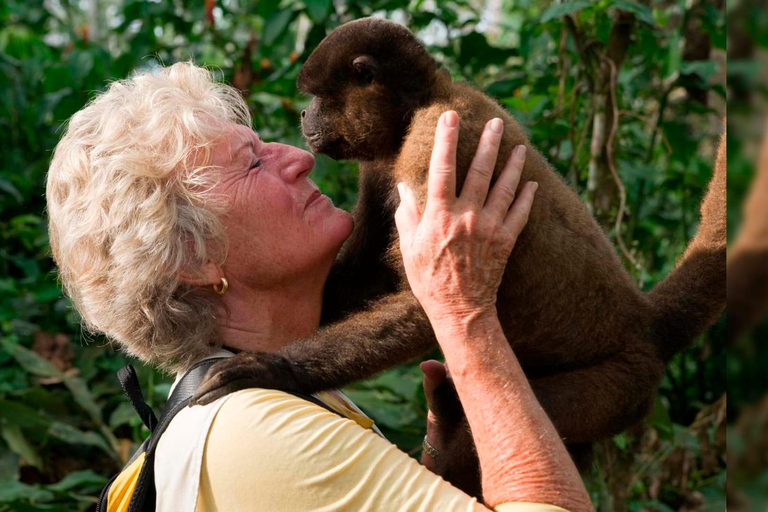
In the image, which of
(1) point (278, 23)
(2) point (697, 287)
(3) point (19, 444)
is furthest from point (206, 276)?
(3) point (19, 444)

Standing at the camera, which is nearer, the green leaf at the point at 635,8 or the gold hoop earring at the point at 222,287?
the gold hoop earring at the point at 222,287

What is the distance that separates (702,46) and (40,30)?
5872mm

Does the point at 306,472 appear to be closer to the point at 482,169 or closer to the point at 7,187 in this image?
the point at 482,169

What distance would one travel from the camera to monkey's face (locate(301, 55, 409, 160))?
257cm

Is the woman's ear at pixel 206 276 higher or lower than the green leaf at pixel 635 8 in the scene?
lower

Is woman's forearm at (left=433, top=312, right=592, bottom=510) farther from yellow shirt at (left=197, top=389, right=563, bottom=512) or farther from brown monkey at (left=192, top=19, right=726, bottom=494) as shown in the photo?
brown monkey at (left=192, top=19, right=726, bottom=494)

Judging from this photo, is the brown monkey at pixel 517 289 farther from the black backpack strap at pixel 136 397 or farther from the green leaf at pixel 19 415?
the green leaf at pixel 19 415

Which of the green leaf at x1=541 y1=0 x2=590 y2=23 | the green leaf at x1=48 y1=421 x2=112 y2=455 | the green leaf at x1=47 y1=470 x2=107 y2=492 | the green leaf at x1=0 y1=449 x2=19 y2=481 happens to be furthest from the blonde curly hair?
the green leaf at x1=0 y1=449 x2=19 y2=481

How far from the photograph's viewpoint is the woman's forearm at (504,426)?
5.26 feet

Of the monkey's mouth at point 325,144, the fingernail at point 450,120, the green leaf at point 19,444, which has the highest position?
the fingernail at point 450,120

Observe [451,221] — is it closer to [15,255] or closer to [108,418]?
[108,418]

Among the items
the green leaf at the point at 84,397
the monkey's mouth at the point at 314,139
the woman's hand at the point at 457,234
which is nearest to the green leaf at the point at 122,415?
the green leaf at the point at 84,397

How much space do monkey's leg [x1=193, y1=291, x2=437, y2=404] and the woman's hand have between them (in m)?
0.25

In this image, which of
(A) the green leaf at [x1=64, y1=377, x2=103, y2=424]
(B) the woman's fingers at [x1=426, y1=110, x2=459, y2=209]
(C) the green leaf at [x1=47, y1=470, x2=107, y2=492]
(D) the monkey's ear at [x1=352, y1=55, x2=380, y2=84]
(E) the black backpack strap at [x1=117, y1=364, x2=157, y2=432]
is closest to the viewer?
(B) the woman's fingers at [x1=426, y1=110, x2=459, y2=209]
